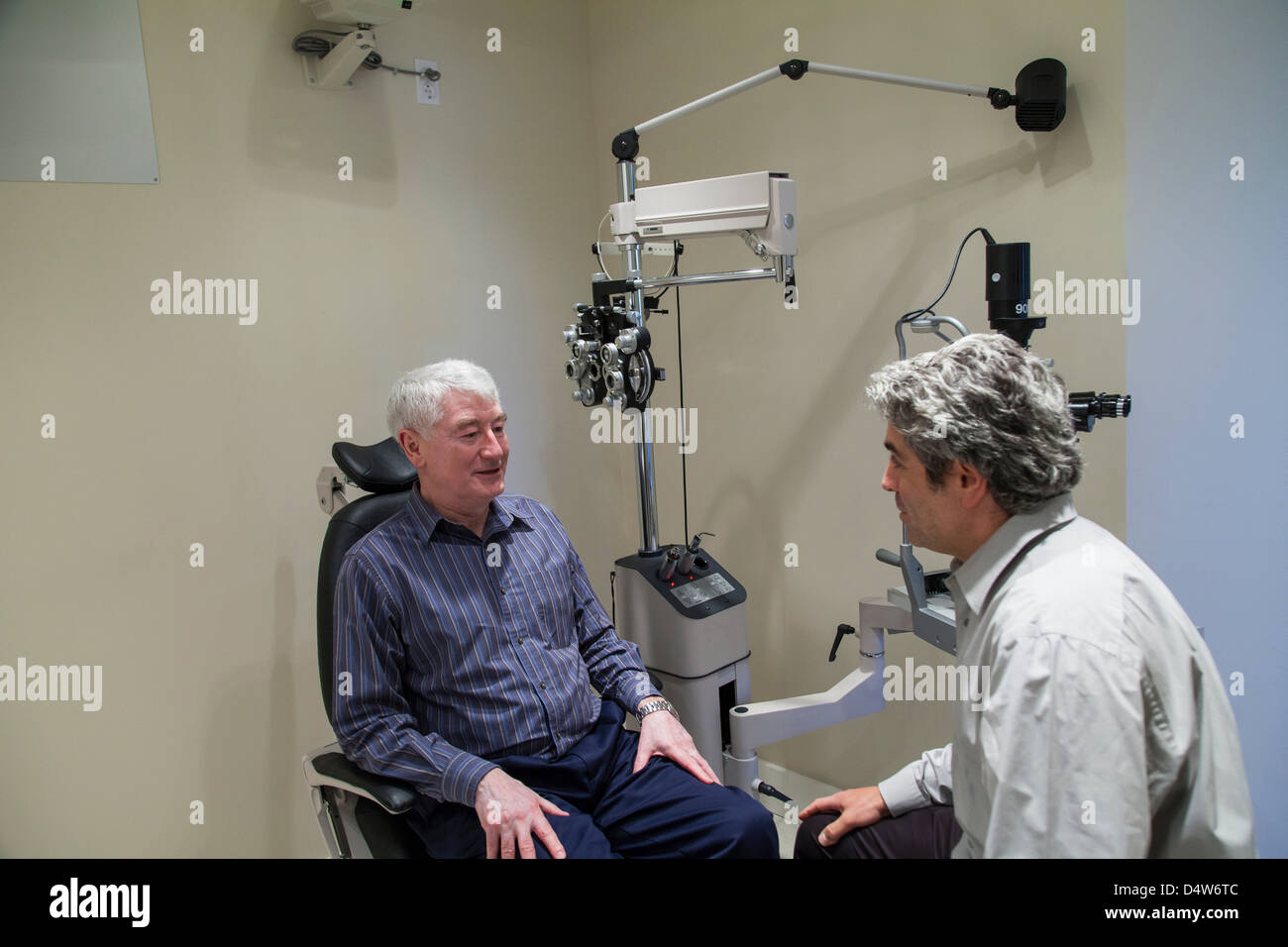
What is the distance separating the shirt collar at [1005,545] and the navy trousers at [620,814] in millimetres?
695

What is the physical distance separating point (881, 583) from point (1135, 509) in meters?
0.72

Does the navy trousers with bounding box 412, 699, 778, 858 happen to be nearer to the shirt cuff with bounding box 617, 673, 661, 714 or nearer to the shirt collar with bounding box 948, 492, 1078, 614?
the shirt cuff with bounding box 617, 673, 661, 714

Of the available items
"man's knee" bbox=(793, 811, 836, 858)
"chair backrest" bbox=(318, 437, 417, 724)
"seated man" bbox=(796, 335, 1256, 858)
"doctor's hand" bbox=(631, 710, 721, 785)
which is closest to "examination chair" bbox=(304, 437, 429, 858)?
"chair backrest" bbox=(318, 437, 417, 724)

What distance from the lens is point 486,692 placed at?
169 centimetres

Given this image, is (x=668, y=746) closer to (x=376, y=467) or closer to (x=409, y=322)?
(x=376, y=467)

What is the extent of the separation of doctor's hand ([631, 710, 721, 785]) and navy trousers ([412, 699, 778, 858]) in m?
0.02

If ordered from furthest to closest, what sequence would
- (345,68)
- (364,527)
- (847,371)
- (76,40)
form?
(847,371) < (345,68) < (76,40) < (364,527)

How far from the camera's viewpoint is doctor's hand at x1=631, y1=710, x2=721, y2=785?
173cm

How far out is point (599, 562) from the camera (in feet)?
10.5

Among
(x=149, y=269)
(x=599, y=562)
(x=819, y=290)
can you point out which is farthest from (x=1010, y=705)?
(x=599, y=562)

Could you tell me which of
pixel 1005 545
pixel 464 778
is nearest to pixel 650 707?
pixel 464 778

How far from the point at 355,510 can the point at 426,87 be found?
140cm

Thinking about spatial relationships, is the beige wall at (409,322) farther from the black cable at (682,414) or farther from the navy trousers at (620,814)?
the navy trousers at (620,814)
